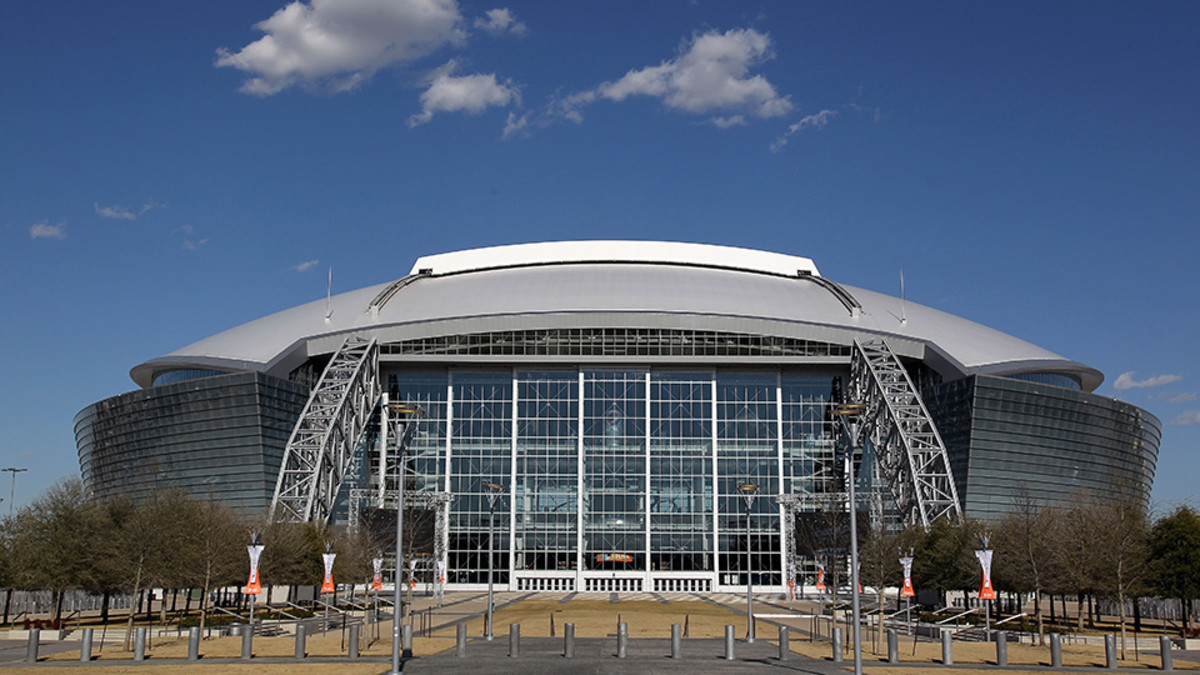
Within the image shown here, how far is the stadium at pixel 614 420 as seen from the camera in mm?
88312

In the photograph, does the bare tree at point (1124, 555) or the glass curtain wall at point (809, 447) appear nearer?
the bare tree at point (1124, 555)

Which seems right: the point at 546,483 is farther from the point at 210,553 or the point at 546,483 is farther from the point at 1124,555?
the point at 1124,555

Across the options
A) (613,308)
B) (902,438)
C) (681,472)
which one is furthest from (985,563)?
(613,308)

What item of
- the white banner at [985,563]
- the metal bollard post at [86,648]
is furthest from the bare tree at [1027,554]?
the metal bollard post at [86,648]

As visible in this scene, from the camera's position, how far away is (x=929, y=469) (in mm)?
86375

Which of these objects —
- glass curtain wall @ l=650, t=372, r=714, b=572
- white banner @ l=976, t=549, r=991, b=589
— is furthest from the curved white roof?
white banner @ l=976, t=549, r=991, b=589

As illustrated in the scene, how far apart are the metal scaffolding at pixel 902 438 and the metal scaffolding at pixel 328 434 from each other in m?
40.8

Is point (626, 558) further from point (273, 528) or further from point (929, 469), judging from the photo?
point (273, 528)

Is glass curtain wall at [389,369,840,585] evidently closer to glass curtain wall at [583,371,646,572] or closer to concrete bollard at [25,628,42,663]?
glass curtain wall at [583,371,646,572]

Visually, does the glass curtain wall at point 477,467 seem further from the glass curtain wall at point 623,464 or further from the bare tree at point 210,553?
the bare tree at point 210,553

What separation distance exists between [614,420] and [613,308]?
9.56m

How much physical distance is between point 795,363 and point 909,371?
1109 cm

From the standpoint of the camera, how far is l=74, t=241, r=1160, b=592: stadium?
8831 cm

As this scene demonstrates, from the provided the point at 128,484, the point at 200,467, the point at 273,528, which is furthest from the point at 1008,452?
the point at 128,484
